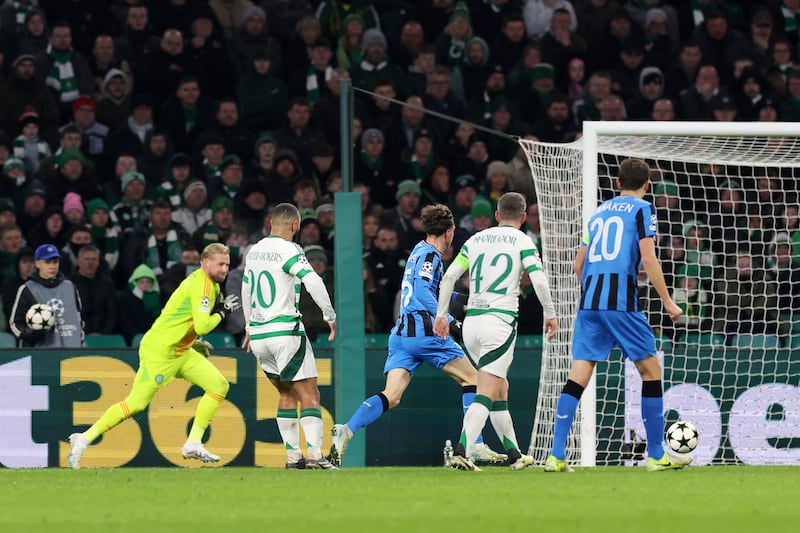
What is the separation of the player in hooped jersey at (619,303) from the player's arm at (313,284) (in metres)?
1.74

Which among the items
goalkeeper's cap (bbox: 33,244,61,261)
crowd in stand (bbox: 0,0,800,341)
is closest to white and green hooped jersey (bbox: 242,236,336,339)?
crowd in stand (bbox: 0,0,800,341)

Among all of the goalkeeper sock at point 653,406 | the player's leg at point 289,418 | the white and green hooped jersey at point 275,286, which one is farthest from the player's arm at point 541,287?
the player's leg at point 289,418

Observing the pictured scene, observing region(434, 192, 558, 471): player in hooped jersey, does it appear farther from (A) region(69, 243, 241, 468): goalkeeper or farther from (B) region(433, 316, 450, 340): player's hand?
(A) region(69, 243, 241, 468): goalkeeper

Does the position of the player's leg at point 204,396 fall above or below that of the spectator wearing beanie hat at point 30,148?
below

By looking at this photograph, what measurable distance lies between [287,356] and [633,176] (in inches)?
109

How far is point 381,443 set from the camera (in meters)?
12.5

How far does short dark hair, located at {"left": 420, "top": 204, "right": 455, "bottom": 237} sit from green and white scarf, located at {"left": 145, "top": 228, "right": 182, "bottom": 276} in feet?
15.1

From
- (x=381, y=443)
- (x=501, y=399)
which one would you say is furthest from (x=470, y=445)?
(x=381, y=443)

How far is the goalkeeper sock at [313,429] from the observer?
10.6 metres

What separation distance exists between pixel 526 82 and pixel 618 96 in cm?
112

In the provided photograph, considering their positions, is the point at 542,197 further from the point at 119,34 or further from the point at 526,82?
the point at 119,34

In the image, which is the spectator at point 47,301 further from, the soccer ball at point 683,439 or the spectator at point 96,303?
the soccer ball at point 683,439

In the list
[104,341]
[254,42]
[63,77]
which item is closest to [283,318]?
[104,341]

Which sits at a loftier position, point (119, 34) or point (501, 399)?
point (119, 34)
